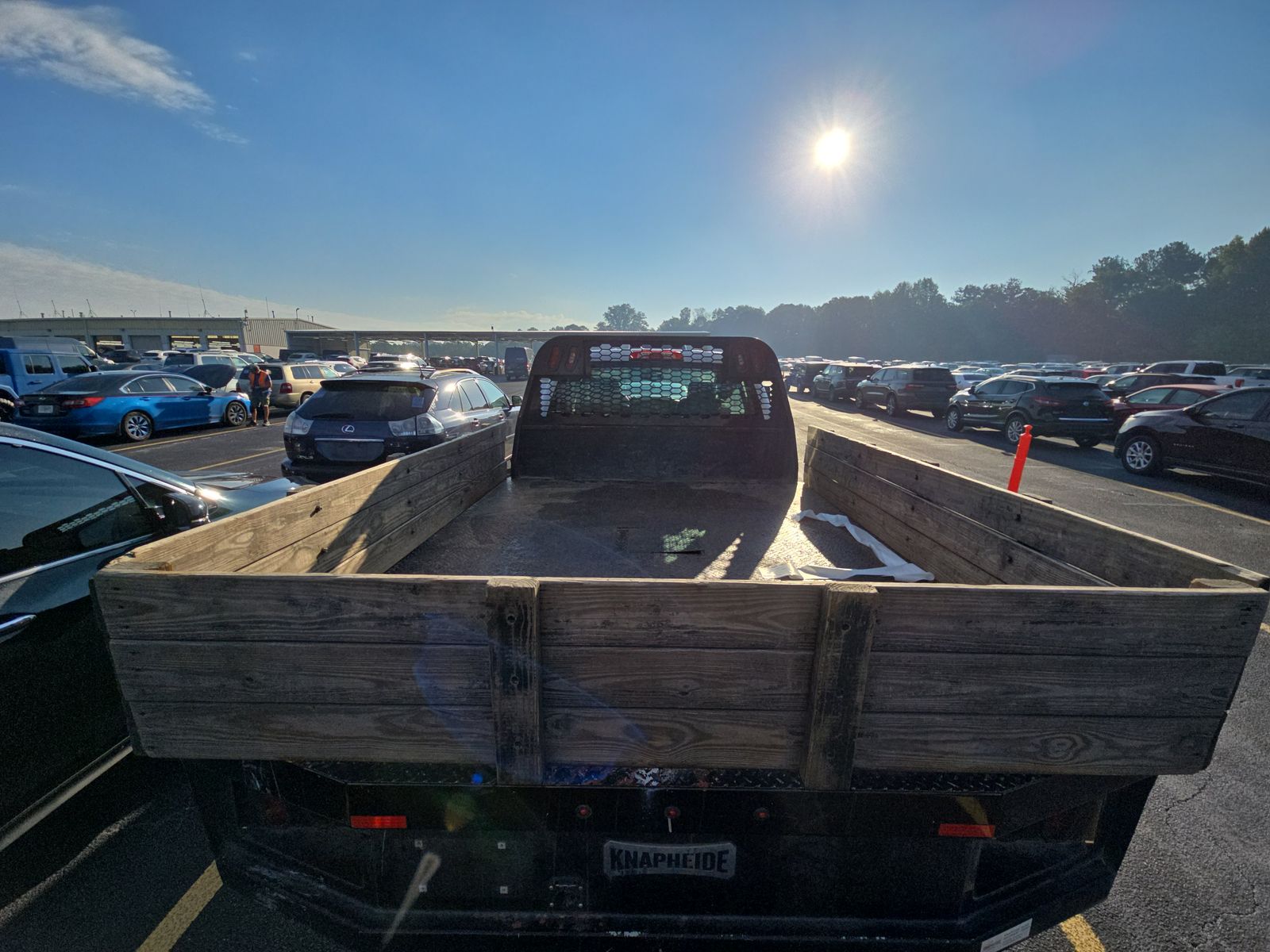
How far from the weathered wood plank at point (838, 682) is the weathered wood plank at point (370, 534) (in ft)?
5.87

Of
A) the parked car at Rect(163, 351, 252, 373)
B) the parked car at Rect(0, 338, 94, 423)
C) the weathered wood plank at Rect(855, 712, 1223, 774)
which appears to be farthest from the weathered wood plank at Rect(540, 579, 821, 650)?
the parked car at Rect(163, 351, 252, 373)

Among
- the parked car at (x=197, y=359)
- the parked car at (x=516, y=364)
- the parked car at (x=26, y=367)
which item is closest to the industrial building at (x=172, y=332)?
the parked car at (x=516, y=364)

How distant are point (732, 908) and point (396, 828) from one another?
998 millimetres

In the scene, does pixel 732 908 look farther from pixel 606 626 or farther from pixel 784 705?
pixel 606 626

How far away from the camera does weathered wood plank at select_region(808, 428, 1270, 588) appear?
5.16ft

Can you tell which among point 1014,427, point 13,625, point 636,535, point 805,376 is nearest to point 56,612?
point 13,625

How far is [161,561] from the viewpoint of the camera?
1554mm

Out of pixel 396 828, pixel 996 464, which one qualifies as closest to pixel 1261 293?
pixel 996 464

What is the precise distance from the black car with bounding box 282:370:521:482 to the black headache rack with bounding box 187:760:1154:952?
5.42 m

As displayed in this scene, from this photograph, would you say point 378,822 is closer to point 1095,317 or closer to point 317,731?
point 317,731

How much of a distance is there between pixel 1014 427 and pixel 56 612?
17.8 meters

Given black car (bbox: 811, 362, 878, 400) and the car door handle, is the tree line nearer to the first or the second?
black car (bbox: 811, 362, 878, 400)

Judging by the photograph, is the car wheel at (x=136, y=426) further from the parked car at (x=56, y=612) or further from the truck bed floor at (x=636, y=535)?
the truck bed floor at (x=636, y=535)

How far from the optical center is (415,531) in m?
3.05
